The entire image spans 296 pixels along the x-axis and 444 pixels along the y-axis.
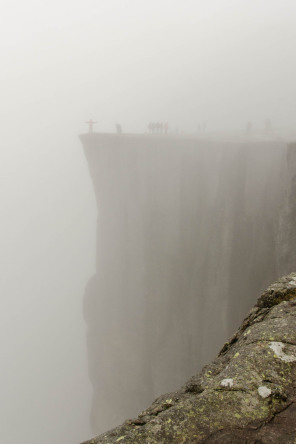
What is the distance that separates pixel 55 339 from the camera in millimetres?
52906

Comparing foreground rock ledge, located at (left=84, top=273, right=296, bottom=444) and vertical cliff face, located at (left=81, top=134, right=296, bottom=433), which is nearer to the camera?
foreground rock ledge, located at (left=84, top=273, right=296, bottom=444)

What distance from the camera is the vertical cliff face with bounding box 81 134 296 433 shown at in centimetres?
1848

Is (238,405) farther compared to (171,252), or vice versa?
(171,252)

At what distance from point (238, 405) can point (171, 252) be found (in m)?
17.2

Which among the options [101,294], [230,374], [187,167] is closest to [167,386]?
[101,294]

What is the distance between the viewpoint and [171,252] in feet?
68.8

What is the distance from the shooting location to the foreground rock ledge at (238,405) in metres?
3.60

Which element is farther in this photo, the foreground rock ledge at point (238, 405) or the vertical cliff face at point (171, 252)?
the vertical cliff face at point (171, 252)

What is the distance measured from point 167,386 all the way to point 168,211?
1185 cm

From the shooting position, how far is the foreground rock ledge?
3.60 metres

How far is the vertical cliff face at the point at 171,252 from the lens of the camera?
1848 centimetres

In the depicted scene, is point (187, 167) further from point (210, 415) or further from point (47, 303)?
point (47, 303)

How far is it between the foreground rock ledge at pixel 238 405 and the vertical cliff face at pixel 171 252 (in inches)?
496

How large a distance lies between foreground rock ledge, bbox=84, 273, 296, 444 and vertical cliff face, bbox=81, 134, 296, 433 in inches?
496
